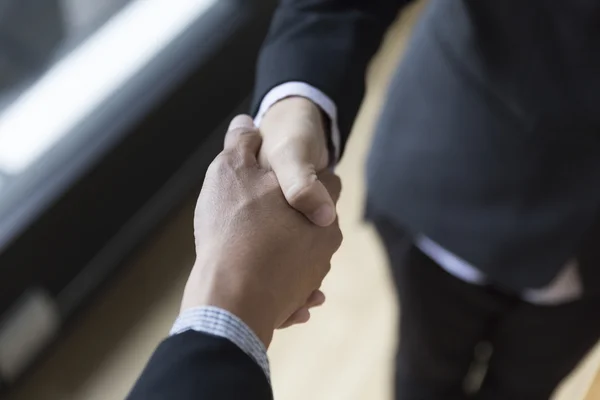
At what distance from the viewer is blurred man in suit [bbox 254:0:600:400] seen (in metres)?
0.57

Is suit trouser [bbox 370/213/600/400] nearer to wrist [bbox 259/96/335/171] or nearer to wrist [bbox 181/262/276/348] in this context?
wrist [bbox 259/96/335/171]

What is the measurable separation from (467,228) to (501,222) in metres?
0.03

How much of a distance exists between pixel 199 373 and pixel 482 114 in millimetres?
345

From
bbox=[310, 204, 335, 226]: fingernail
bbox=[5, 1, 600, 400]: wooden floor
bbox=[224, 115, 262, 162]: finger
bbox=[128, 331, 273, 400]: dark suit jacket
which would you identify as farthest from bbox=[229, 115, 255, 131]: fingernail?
bbox=[5, 1, 600, 400]: wooden floor

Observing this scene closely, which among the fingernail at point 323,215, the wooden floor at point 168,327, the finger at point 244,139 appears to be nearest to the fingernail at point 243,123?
the finger at point 244,139

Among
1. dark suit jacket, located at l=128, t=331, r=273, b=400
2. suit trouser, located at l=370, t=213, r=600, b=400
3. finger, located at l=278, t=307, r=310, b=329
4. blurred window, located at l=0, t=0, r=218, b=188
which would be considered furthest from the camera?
blurred window, located at l=0, t=0, r=218, b=188

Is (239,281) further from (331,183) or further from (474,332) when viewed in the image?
(474,332)

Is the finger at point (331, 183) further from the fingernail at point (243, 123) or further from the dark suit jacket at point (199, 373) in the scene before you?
the dark suit jacket at point (199, 373)

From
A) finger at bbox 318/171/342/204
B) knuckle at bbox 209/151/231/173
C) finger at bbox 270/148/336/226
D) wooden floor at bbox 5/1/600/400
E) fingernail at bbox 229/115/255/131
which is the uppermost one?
knuckle at bbox 209/151/231/173

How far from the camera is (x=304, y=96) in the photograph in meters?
0.62

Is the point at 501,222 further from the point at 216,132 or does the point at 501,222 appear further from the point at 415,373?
the point at 216,132

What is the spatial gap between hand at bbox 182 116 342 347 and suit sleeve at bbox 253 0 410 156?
2.7 inches

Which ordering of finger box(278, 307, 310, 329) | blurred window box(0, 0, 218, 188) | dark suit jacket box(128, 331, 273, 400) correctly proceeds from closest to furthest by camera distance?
1. dark suit jacket box(128, 331, 273, 400)
2. finger box(278, 307, 310, 329)
3. blurred window box(0, 0, 218, 188)

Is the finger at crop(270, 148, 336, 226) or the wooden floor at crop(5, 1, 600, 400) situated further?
the wooden floor at crop(5, 1, 600, 400)
